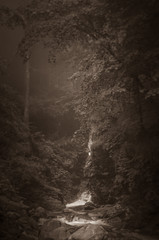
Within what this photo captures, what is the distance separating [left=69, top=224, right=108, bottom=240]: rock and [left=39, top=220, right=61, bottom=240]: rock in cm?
74

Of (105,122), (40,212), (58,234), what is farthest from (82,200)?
(105,122)

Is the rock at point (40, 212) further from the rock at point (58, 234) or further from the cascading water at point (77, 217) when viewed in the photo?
the rock at point (58, 234)

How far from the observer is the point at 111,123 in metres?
10.1

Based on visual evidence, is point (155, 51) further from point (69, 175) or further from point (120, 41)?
point (69, 175)

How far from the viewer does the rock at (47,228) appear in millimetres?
8289

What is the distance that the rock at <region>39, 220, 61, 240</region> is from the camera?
8.29m

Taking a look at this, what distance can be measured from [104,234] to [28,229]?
250 cm

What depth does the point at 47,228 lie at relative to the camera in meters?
8.80

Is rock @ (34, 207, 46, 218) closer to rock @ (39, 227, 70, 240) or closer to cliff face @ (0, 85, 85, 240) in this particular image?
cliff face @ (0, 85, 85, 240)

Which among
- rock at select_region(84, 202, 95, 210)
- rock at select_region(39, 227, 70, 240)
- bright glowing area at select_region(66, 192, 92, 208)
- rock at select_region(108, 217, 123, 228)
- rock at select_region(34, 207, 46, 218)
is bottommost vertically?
rock at select_region(39, 227, 70, 240)

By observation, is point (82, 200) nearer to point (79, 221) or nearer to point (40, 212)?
point (79, 221)

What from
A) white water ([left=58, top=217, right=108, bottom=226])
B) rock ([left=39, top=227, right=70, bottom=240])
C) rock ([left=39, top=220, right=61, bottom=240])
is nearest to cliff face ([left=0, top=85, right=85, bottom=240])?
rock ([left=39, top=220, right=61, bottom=240])

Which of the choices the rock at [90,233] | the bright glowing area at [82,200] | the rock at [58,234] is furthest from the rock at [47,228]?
the bright glowing area at [82,200]

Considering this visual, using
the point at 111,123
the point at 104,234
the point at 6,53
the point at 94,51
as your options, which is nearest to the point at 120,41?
the point at 94,51
